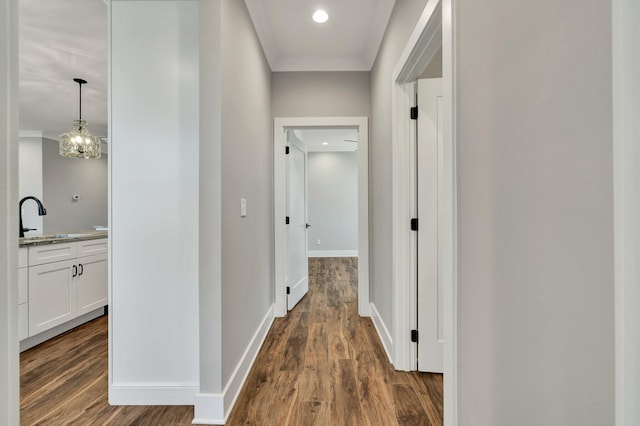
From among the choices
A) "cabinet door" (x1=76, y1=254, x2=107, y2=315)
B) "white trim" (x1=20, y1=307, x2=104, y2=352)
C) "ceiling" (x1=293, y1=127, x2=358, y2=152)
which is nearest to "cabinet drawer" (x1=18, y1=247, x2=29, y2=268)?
"cabinet door" (x1=76, y1=254, x2=107, y2=315)

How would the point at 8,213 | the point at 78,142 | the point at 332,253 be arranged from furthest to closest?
the point at 332,253 → the point at 78,142 → the point at 8,213

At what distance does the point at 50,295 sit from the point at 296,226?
2354 mm

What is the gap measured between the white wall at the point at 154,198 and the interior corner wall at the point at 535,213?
4.59 ft

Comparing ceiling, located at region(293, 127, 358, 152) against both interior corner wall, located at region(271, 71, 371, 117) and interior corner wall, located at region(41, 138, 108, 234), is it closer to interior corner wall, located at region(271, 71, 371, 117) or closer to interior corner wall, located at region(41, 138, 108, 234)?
interior corner wall, located at region(271, 71, 371, 117)

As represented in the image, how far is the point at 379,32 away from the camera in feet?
8.25

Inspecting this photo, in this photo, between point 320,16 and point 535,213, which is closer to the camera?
point 535,213

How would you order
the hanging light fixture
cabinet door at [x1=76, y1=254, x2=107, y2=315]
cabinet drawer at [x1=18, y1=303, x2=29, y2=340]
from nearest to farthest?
cabinet drawer at [x1=18, y1=303, x2=29, y2=340] → cabinet door at [x1=76, y1=254, x2=107, y2=315] → the hanging light fixture

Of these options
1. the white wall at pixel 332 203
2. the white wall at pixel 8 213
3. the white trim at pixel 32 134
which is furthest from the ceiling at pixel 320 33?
the white trim at pixel 32 134

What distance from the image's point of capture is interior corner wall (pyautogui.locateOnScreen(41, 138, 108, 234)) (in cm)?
590

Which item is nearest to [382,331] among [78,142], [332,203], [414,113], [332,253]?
[414,113]

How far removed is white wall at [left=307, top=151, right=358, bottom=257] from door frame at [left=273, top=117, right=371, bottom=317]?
13.4 feet

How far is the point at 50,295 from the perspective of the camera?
269 cm

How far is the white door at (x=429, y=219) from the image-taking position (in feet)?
6.45

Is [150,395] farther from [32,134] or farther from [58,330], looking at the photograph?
[32,134]
